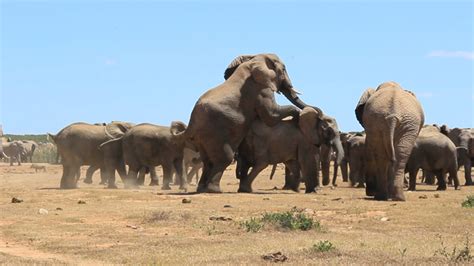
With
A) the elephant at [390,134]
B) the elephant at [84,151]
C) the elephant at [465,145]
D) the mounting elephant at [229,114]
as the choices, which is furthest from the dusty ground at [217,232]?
the elephant at [465,145]

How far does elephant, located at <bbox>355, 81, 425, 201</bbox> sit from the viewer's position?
706 inches

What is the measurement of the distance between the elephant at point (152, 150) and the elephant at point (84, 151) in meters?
0.75

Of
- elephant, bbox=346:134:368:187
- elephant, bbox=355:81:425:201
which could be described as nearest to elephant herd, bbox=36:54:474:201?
elephant, bbox=355:81:425:201

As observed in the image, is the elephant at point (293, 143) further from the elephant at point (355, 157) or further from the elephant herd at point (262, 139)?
the elephant at point (355, 157)

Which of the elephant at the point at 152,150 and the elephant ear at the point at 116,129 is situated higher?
the elephant ear at the point at 116,129

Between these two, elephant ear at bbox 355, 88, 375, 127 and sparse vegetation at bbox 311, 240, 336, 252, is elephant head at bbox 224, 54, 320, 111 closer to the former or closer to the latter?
elephant ear at bbox 355, 88, 375, 127

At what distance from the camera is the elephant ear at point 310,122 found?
21.3m

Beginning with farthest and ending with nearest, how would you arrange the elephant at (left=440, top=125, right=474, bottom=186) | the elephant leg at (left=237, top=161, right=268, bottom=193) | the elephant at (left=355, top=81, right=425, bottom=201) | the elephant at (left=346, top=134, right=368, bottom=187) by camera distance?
the elephant at (left=440, top=125, right=474, bottom=186), the elephant at (left=346, top=134, right=368, bottom=187), the elephant leg at (left=237, top=161, right=268, bottom=193), the elephant at (left=355, top=81, right=425, bottom=201)

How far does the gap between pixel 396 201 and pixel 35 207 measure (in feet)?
23.6

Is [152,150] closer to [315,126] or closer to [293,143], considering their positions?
[293,143]

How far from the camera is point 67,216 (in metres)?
14.9

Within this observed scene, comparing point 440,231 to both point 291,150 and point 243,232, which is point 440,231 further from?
point 291,150

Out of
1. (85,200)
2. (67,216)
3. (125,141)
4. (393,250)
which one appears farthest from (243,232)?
(125,141)

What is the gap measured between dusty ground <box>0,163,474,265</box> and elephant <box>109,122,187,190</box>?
7.25 metres
